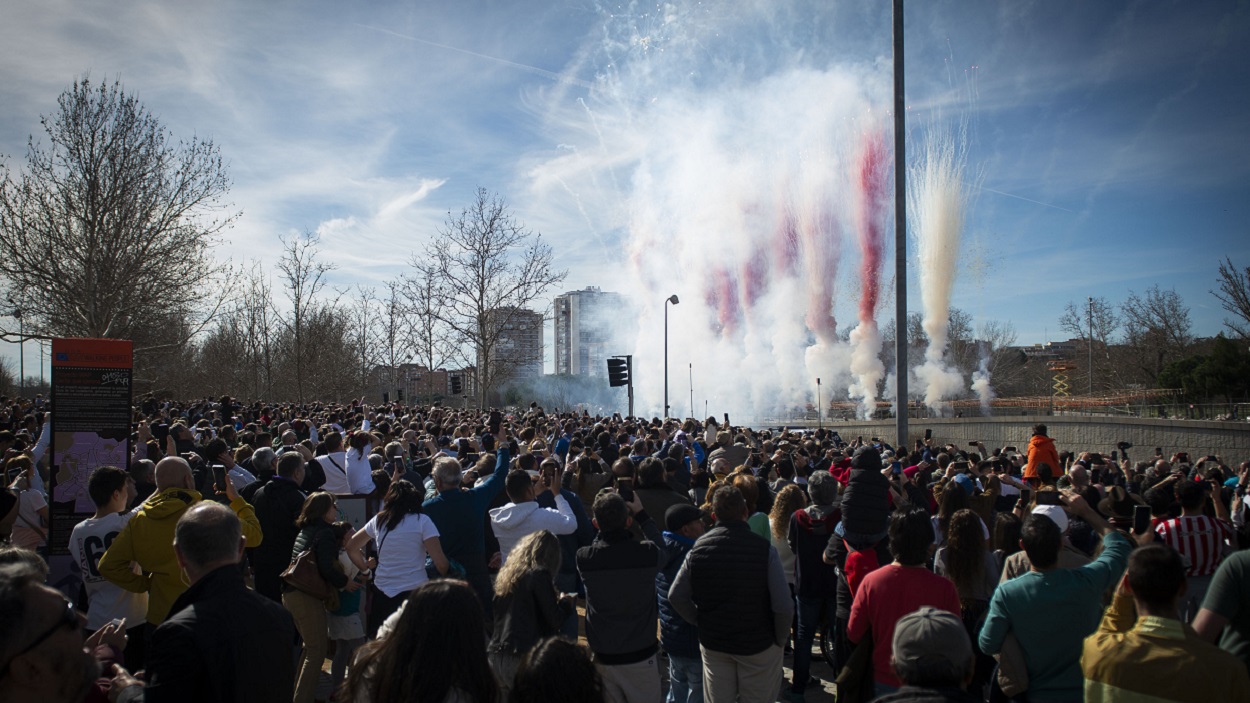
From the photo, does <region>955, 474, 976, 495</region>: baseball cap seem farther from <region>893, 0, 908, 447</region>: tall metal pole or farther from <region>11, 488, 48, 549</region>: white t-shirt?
<region>11, 488, 48, 549</region>: white t-shirt

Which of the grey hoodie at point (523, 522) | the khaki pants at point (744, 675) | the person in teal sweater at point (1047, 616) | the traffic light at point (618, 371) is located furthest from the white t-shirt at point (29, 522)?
the traffic light at point (618, 371)

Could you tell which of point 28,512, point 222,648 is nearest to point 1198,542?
point 222,648

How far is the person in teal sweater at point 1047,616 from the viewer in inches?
151

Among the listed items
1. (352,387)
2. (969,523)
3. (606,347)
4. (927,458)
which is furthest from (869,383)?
(969,523)

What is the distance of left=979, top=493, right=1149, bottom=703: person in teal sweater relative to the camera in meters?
3.83

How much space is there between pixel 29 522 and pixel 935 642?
734 centimetres

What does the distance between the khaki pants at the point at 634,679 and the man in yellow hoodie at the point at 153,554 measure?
8.39 ft

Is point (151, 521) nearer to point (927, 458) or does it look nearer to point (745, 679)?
point (745, 679)

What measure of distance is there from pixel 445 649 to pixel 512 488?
3.12m

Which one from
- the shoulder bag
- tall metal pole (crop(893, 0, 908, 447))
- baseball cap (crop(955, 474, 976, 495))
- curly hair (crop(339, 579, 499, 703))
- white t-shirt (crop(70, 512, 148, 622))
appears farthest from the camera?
tall metal pole (crop(893, 0, 908, 447))

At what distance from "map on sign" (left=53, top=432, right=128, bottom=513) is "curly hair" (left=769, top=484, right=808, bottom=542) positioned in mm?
6353

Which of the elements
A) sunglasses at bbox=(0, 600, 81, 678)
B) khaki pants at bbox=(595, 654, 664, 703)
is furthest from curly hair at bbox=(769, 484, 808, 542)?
sunglasses at bbox=(0, 600, 81, 678)

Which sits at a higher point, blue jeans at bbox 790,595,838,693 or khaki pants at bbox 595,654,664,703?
khaki pants at bbox 595,654,664,703

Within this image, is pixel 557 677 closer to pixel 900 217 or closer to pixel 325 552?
pixel 325 552
